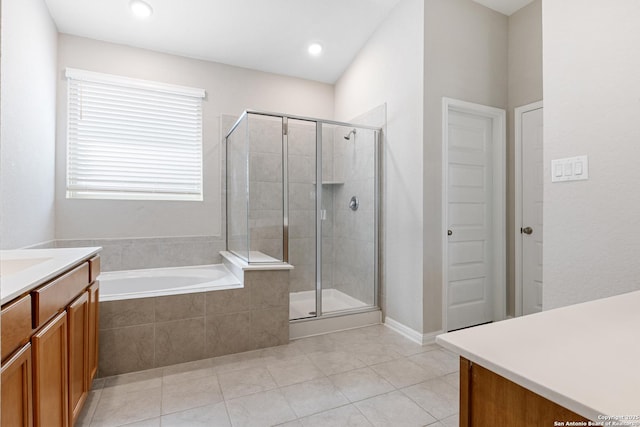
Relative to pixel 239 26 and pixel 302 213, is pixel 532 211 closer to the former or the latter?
pixel 302 213

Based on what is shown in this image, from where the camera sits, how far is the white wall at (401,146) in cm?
266

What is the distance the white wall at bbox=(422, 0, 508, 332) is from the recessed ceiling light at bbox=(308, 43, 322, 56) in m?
1.15

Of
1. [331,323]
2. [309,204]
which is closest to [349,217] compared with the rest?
[309,204]

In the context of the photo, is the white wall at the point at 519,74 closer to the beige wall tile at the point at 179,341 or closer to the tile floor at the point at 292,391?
the tile floor at the point at 292,391

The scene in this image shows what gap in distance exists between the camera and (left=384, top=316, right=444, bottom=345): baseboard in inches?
102

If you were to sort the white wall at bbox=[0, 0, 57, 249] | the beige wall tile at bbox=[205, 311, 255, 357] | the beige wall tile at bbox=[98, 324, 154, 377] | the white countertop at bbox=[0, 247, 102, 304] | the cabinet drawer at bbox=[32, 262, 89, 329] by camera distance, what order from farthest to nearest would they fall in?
the beige wall tile at bbox=[205, 311, 255, 357] → the beige wall tile at bbox=[98, 324, 154, 377] → the white wall at bbox=[0, 0, 57, 249] → the cabinet drawer at bbox=[32, 262, 89, 329] → the white countertop at bbox=[0, 247, 102, 304]

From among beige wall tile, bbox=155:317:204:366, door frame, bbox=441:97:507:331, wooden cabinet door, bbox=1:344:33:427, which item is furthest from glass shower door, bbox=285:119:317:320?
wooden cabinet door, bbox=1:344:33:427

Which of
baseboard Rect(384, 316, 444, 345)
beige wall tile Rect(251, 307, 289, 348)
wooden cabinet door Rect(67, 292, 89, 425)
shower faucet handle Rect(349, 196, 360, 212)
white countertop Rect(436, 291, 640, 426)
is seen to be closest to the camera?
white countertop Rect(436, 291, 640, 426)

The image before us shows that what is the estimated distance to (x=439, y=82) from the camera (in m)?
2.65

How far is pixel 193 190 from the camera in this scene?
3264 mm

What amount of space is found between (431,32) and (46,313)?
3009 millimetres

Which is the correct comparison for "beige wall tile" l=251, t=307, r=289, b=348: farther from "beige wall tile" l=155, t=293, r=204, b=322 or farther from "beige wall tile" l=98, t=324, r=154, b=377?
"beige wall tile" l=98, t=324, r=154, b=377

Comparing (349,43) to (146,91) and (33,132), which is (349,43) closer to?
(146,91)

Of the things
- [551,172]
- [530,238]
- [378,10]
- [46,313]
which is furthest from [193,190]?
[530,238]
